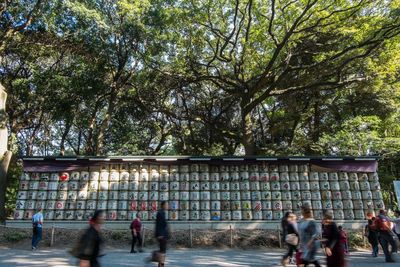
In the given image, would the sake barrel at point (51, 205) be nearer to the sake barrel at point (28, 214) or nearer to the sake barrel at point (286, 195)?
the sake barrel at point (28, 214)

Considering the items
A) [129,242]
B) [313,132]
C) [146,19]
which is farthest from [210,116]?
[129,242]

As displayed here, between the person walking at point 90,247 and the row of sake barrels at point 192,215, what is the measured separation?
9.64 meters

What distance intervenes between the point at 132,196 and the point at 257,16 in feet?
34.6

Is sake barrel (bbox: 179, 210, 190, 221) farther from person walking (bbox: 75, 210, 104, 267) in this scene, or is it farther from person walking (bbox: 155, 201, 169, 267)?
person walking (bbox: 75, 210, 104, 267)

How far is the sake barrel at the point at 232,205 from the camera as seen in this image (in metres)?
15.4

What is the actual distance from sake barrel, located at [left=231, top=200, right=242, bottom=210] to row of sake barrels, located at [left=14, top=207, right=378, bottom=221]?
166mm

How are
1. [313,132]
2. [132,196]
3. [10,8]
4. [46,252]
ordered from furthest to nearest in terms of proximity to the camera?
[313,132] < [10,8] < [132,196] < [46,252]

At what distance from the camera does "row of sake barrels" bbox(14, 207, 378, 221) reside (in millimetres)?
14844

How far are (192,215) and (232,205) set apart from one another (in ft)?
5.73

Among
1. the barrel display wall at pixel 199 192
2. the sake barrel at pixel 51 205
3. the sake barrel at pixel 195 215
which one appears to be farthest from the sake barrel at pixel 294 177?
the sake barrel at pixel 51 205

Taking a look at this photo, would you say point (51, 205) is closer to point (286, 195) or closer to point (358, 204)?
point (286, 195)

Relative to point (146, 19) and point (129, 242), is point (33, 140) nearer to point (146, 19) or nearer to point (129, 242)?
point (146, 19)

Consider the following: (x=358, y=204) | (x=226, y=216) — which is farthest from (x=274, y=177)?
(x=358, y=204)

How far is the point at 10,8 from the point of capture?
1784 cm
